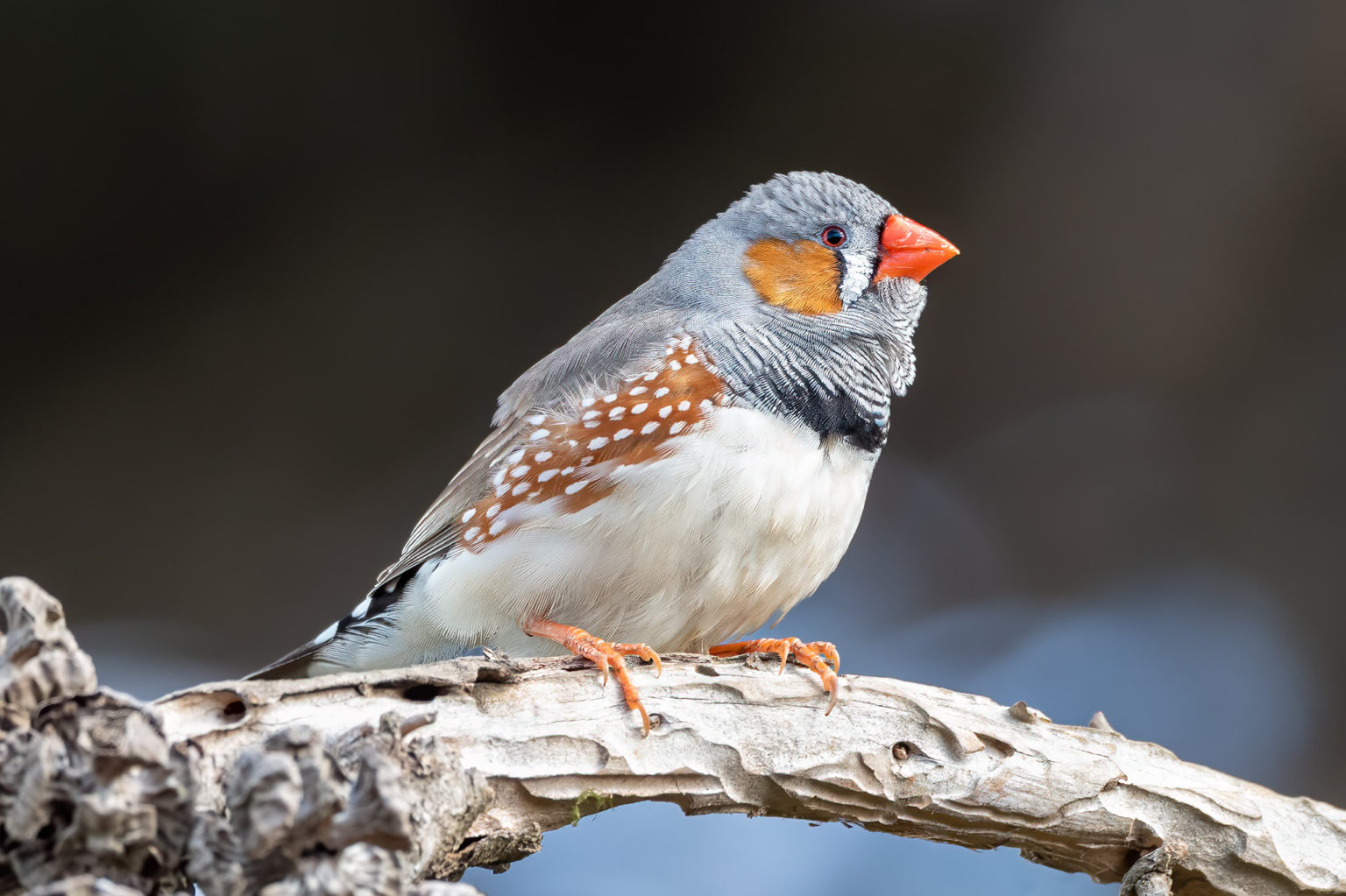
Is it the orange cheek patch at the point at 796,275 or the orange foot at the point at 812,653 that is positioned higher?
the orange cheek patch at the point at 796,275

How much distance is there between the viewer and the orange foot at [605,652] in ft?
6.31

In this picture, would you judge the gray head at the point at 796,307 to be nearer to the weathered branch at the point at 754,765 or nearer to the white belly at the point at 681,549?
the white belly at the point at 681,549

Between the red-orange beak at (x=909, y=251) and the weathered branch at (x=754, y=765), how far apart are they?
1051 mm

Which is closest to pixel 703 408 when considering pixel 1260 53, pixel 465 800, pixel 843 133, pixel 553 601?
pixel 553 601

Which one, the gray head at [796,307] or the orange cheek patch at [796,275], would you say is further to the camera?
the orange cheek patch at [796,275]

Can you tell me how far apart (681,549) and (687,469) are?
166 millimetres

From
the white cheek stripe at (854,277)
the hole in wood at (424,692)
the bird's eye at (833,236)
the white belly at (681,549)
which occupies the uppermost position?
the bird's eye at (833,236)

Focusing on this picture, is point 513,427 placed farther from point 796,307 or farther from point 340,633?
point 796,307

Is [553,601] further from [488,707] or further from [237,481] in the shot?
[237,481]

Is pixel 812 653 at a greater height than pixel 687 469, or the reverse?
pixel 687 469

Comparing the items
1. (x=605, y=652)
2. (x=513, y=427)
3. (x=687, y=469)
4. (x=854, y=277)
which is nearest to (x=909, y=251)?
(x=854, y=277)

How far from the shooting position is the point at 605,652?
2.02 m

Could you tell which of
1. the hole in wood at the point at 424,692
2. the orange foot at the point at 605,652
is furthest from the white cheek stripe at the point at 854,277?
the hole in wood at the point at 424,692

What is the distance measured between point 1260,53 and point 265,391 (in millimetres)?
2859
